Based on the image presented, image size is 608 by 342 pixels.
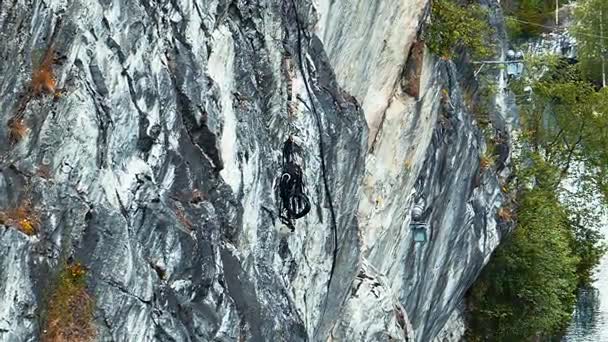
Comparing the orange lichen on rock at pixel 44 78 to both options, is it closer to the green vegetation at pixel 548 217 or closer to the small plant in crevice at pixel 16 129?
the small plant in crevice at pixel 16 129

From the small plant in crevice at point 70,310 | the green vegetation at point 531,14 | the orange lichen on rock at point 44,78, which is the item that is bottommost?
the small plant in crevice at point 70,310

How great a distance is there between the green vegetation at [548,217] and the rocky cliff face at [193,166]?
35.5 feet

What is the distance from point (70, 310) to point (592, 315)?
93.6 feet

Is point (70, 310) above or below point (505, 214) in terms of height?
below

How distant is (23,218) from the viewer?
1041cm

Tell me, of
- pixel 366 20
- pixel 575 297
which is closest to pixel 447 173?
pixel 366 20

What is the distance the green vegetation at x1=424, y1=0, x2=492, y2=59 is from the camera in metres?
24.1

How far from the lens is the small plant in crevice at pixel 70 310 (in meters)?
10.4

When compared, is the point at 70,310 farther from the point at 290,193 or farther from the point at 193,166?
the point at 290,193

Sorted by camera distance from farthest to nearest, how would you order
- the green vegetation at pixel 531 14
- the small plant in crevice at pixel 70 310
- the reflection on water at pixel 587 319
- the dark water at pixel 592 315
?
the green vegetation at pixel 531 14
the reflection on water at pixel 587 319
the dark water at pixel 592 315
the small plant in crevice at pixel 70 310

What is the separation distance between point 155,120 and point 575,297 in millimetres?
25881

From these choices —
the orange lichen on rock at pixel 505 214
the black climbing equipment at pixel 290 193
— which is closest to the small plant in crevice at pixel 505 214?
the orange lichen on rock at pixel 505 214

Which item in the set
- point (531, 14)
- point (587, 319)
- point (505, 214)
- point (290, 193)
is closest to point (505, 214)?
point (505, 214)

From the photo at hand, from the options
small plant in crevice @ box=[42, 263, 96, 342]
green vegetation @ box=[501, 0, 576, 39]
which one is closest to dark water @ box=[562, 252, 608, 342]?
green vegetation @ box=[501, 0, 576, 39]
